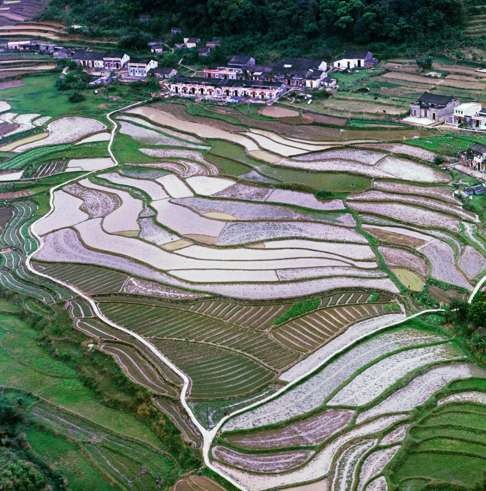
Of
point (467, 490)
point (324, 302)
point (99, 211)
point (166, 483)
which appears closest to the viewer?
point (467, 490)

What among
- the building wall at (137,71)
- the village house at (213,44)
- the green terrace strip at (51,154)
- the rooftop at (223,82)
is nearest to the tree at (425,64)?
the rooftop at (223,82)

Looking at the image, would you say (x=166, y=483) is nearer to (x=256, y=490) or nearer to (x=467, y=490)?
(x=256, y=490)

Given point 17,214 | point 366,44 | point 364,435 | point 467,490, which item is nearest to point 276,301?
point 364,435

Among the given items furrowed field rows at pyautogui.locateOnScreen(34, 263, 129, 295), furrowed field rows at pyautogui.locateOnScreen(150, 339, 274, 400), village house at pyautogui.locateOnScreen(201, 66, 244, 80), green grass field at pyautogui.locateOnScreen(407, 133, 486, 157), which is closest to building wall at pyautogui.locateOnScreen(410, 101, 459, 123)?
green grass field at pyautogui.locateOnScreen(407, 133, 486, 157)

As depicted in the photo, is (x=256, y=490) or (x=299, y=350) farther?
(x=299, y=350)

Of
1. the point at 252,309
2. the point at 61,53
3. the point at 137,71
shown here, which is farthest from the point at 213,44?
the point at 252,309

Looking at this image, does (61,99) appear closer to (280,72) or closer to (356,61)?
(280,72)

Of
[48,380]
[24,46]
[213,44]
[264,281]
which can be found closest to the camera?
[48,380]
